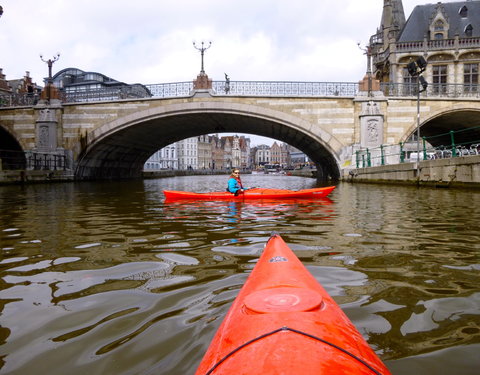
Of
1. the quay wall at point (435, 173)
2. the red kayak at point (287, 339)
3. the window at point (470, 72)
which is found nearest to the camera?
the red kayak at point (287, 339)

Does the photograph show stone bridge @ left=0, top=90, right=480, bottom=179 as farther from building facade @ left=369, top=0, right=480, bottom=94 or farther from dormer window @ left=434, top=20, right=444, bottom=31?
dormer window @ left=434, top=20, right=444, bottom=31

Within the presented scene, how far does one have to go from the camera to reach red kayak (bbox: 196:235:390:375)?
Result: 3.35ft

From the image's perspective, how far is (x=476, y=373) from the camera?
4.80 ft

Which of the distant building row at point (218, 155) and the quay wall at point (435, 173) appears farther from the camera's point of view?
the distant building row at point (218, 155)

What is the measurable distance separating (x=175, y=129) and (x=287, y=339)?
78.5 ft

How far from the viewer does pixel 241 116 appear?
800 inches

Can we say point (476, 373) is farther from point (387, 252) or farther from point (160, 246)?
point (160, 246)

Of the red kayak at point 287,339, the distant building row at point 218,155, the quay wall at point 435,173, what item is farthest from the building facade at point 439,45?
the distant building row at point 218,155

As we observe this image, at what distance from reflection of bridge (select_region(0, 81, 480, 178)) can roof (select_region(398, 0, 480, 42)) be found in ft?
33.6

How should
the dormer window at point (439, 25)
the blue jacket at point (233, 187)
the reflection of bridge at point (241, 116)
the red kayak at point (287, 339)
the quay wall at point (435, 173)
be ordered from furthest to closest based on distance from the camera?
the dormer window at point (439, 25) → the reflection of bridge at point (241, 116) → the quay wall at point (435, 173) → the blue jacket at point (233, 187) → the red kayak at point (287, 339)

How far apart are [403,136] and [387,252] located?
17.1 metres

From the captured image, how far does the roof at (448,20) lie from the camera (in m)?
28.2

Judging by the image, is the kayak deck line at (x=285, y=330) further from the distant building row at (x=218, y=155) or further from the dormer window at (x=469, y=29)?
the distant building row at (x=218, y=155)

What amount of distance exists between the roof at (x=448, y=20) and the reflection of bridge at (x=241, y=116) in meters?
10.2
